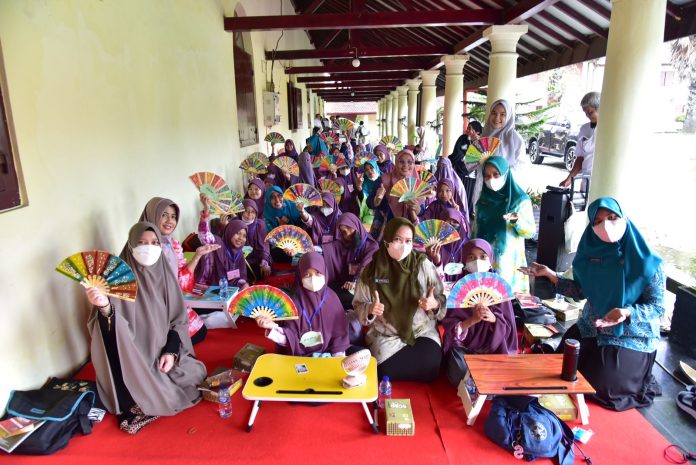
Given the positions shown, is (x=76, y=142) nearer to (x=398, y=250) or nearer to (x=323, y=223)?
(x=398, y=250)

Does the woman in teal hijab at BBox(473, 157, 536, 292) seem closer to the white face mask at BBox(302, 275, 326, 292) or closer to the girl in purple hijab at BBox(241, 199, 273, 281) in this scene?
the white face mask at BBox(302, 275, 326, 292)

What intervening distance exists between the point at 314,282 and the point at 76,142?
223 centimetres

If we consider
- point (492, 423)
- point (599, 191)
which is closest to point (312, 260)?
point (492, 423)

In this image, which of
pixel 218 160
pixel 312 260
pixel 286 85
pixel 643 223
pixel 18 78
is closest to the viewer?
pixel 18 78

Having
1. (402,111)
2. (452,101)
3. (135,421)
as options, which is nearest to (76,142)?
(135,421)

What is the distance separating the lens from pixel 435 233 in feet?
14.3

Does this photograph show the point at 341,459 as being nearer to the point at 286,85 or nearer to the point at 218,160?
the point at 218,160

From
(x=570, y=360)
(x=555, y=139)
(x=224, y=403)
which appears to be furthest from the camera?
(x=555, y=139)

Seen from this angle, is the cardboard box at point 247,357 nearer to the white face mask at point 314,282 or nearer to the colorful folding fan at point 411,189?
the white face mask at point 314,282

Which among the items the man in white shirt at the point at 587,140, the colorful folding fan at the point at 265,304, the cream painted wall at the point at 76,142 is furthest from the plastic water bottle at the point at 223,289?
the man in white shirt at the point at 587,140

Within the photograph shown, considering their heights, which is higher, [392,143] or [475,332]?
[392,143]

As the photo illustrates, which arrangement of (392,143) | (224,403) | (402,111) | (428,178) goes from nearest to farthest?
1. (224,403)
2. (428,178)
3. (392,143)
4. (402,111)

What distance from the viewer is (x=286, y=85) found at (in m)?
14.5

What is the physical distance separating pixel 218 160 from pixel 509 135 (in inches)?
182
